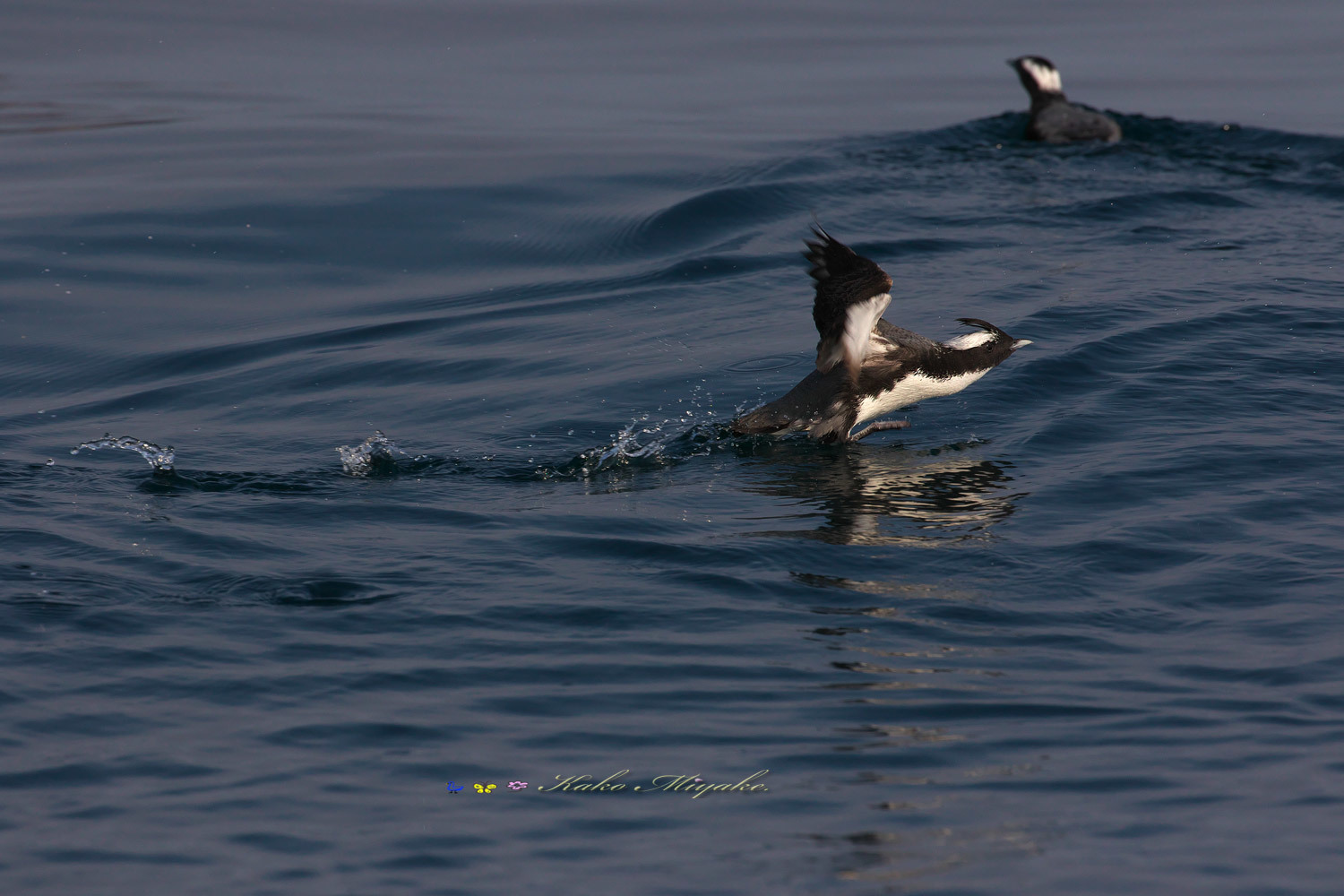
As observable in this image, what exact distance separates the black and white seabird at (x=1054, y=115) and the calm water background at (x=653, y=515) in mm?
368

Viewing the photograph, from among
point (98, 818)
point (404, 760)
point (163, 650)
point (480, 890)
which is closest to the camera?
point (480, 890)

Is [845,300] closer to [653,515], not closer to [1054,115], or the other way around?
[653,515]

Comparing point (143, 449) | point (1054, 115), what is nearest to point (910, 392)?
point (143, 449)

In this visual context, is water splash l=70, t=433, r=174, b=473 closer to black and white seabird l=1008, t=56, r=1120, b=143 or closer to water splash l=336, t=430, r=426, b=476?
water splash l=336, t=430, r=426, b=476

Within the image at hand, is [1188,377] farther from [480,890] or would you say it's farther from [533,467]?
[480,890]

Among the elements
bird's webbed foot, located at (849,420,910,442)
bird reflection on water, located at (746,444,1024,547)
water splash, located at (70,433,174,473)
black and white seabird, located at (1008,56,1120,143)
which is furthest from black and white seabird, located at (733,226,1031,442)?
black and white seabird, located at (1008,56,1120,143)

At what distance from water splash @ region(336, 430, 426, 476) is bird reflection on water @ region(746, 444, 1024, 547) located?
1.99 meters

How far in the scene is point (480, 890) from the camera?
13.4 ft

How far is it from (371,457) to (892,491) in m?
2.89

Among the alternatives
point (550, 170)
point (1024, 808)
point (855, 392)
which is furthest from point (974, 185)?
point (1024, 808)

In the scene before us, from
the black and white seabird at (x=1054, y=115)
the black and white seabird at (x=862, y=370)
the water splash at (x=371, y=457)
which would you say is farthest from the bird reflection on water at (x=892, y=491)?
the black and white seabird at (x=1054, y=115)

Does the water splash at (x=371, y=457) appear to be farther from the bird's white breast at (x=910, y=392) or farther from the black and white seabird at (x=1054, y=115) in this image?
the black and white seabird at (x=1054, y=115)

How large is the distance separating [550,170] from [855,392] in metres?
8.08

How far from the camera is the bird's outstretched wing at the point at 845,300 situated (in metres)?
7.86
